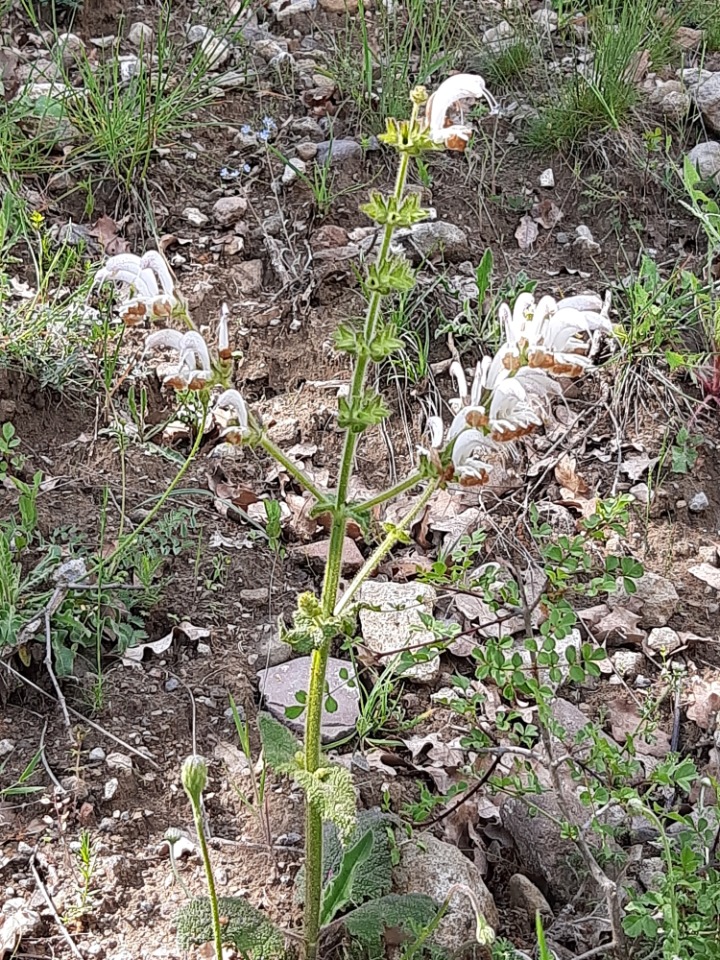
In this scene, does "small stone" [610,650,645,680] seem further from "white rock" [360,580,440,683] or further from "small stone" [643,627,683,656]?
"white rock" [360,580,440,683]

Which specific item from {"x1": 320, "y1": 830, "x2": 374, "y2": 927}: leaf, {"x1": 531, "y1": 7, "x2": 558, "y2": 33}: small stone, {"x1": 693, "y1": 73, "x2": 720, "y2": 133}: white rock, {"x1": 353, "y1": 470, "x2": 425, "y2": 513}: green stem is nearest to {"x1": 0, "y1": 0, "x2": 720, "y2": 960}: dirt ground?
{"x1": 320, "y1": 830, "x2": 374, "y2": 927}: leaf

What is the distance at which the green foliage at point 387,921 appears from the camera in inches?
70.8

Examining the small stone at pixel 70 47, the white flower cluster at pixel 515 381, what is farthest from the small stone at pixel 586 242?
the white flower cluster at pixel 515 381

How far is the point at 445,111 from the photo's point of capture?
4.96ft

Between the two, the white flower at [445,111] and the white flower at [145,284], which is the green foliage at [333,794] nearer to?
the white flower at [145,284]

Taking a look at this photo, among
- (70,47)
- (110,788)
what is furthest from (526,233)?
(110,788)

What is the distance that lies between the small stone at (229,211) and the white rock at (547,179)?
96 centimetres

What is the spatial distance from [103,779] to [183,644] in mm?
392

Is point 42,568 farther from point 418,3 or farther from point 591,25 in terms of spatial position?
point 591,25

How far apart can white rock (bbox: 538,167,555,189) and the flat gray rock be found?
186 centimetres

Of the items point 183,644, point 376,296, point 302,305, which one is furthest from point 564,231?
point 376,296

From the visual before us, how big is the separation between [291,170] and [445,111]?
2.09 metres

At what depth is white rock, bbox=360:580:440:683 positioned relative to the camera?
243cm

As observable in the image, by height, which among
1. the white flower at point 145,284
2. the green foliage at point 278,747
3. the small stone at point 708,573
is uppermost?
the white flower at point 145,284
